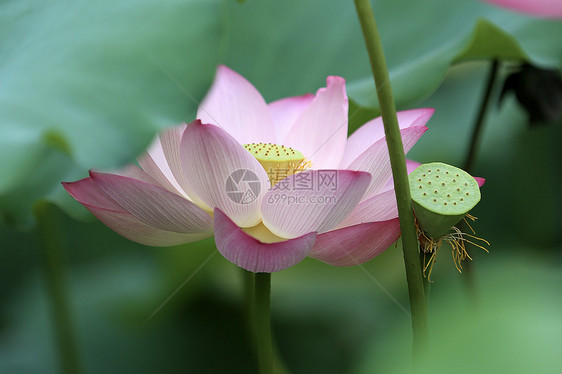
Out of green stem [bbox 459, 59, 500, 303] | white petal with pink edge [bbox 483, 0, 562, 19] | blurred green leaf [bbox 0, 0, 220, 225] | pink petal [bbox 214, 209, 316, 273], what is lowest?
green stem [bbox 459, 59, 500, 303]

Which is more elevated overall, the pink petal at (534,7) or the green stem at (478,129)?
the pink petal at (534,7)

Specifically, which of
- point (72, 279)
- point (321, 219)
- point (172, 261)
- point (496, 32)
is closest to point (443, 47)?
point (496, 32)

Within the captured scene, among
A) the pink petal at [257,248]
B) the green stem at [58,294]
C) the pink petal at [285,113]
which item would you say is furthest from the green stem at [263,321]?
the green stem at [58,294]

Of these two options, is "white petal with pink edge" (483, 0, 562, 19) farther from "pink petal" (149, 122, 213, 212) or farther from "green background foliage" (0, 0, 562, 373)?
"pink petal" (149, 122, 213, 212)

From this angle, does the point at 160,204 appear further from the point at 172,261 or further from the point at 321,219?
the point at 172,261

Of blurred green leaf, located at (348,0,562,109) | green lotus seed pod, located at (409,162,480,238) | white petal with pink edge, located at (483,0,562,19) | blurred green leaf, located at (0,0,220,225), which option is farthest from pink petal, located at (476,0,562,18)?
blurred green leaf, located at (348,0,562,109)

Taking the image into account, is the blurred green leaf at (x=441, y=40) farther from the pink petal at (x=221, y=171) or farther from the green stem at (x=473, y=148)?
the pink petal at (x=221, y=171)
